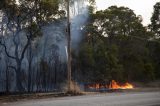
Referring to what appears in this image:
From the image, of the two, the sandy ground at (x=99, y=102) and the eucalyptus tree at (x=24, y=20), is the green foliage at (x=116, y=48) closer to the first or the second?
the eucalyptus tree at (x=24, y=20)

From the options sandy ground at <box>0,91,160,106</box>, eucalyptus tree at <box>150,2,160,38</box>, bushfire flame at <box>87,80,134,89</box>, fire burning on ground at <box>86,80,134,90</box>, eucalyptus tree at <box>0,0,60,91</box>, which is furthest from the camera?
eucalyptus tree at <box>150,2,160,38</box>

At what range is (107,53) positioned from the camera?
164 ft

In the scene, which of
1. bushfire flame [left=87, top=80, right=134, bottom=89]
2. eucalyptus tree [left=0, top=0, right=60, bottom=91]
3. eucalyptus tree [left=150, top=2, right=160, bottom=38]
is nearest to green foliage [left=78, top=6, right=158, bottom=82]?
bushfire flame [left=87, top=80, right=134, bottom=89]

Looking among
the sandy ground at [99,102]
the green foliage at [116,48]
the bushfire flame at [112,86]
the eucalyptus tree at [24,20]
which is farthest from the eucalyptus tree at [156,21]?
the sandy ground at [99,102]

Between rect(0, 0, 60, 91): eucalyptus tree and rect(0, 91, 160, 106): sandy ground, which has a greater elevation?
rect(0, 0, 60, 91): eucalyptus tree

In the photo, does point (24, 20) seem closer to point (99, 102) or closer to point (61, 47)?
point (61, 47)

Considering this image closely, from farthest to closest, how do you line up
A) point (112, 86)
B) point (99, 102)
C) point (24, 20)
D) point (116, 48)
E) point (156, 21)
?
point (156, 21), point (116, 48), point (112, 86), point (24, 20), point (99, 102)

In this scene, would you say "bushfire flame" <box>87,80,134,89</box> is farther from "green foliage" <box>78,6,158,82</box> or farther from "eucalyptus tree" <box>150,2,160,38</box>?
"eucalyptus tree" <box>150,2,160,38</box>

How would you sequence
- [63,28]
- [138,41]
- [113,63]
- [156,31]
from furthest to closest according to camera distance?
[156,31]
[138,41]
[113,63]
[63,28]

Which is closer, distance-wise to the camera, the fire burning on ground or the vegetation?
the vegetation

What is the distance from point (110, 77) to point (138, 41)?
1158cm

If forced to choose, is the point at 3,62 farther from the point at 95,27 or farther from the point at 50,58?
the point at 95,27

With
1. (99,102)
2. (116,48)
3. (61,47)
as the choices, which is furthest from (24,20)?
(99,102)

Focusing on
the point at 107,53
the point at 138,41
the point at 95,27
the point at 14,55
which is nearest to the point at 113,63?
the point at 107,53
